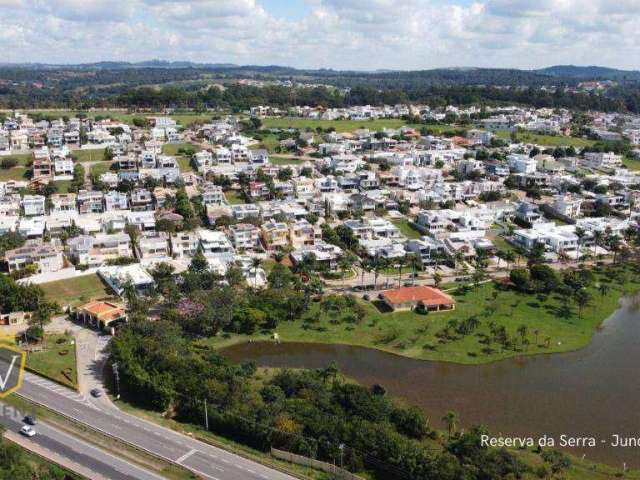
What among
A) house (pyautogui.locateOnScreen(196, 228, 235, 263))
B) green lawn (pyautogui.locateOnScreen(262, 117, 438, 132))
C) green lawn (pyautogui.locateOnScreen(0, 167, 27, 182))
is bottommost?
house (pyautogui.locateOnScreen(196, 228, 235, 263))

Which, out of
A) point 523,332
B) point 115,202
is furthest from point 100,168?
point 523,332

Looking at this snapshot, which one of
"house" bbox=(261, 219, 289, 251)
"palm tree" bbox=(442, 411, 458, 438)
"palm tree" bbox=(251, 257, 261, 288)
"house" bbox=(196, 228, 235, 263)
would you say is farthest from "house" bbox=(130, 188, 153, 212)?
"palm tree" bbox=(442, 411, 458, 438)

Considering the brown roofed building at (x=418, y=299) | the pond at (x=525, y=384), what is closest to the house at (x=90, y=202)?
the pond at (x=525, y=384)

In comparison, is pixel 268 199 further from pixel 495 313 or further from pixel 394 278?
pixel 495 313

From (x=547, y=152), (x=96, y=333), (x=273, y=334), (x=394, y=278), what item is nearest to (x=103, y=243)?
(x=96, y=333)

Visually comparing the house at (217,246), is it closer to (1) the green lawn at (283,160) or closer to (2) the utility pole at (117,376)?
(2) the utility pole at (117,376)

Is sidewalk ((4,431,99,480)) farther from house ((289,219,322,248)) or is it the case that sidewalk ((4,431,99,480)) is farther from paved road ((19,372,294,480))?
house ((289,219,322,248))

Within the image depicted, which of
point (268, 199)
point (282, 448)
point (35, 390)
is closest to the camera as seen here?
point (282, 448)
